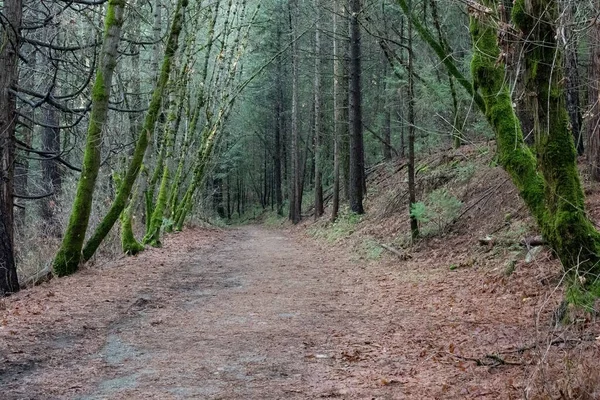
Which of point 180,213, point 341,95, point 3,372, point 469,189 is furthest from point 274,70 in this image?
point 3,372

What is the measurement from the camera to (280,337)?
5879 mm

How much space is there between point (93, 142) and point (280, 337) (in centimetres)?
573

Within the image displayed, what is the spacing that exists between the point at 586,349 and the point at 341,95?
20875 millimetres

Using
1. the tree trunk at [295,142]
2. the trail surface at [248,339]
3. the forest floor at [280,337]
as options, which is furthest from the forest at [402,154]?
the tree trunk at [295,142]

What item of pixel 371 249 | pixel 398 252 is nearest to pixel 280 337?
pixel 398 252

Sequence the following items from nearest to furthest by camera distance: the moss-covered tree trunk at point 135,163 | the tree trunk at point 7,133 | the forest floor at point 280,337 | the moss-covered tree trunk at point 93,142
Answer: the forest floor at point 280,337
the tree trunk at point 7,133
the moss-covered tree trunk at point 93,142
the moss-covered tree trunk at point 135,163

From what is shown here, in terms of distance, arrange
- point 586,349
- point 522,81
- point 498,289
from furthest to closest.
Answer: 1. point 498,289
2. point 522,81
3. point 586,349

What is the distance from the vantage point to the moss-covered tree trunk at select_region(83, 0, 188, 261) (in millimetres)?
10406

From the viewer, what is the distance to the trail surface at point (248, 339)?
14.0ft

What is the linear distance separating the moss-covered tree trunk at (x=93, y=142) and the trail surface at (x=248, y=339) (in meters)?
0.52

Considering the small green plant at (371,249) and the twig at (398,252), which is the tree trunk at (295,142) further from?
the twig at (398,252)

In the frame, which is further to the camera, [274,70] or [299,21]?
[274,70]

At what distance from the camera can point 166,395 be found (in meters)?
4.11

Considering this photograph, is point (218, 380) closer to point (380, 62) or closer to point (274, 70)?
point (380, 62)
